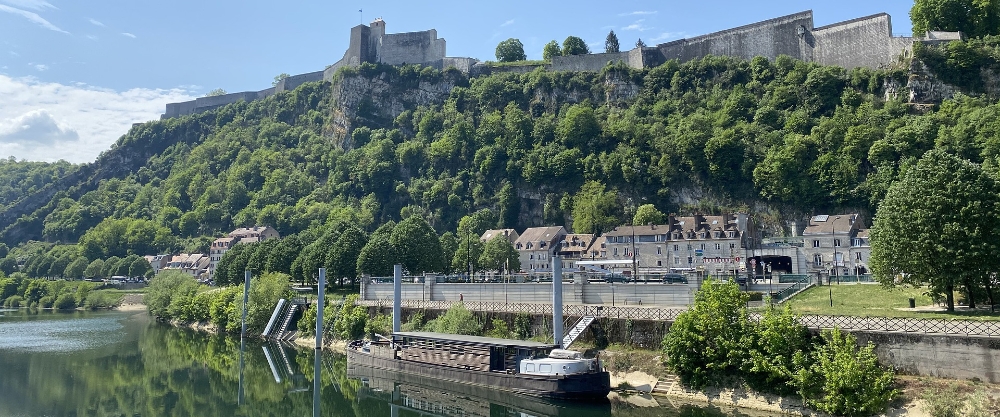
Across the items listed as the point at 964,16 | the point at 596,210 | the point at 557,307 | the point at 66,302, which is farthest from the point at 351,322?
the point at 964,16

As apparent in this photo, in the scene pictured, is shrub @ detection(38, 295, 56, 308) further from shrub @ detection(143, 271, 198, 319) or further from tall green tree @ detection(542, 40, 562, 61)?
tall green tree @ detection(542, 40, 562, 61)

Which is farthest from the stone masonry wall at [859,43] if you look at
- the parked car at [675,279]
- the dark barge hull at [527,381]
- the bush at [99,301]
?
the bush at [99,301]

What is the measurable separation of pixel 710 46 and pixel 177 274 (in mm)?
72200

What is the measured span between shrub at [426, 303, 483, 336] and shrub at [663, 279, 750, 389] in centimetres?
1348

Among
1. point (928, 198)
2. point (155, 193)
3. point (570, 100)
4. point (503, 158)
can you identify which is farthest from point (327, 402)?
point (155, 193)

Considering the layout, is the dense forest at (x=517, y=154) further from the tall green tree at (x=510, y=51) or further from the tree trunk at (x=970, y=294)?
the tree trunk at (x=970, y=294)

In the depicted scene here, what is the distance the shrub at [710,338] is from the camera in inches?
1034

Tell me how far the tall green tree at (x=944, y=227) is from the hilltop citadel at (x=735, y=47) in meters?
54.4

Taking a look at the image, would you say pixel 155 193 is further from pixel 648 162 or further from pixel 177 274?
pixel 648 162

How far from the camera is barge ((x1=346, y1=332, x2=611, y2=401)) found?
2797 centimetres

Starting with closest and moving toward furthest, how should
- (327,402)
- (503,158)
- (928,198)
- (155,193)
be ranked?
(928,198) → (327,402) → (503,158) → (155,193)

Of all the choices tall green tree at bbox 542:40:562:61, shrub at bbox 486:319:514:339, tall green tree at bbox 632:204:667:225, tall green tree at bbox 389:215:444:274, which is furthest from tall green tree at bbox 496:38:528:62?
shrub at bbox 486:319:514:339

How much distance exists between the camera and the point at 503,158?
308ft

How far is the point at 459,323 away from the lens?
126ft
